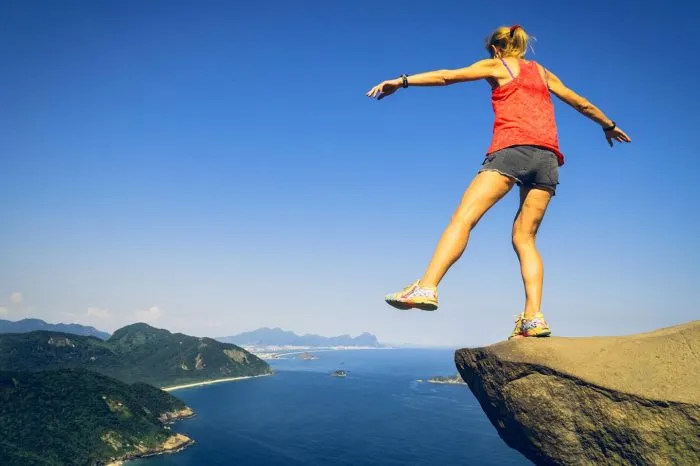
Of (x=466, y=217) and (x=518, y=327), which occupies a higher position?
(x=466, y=217)

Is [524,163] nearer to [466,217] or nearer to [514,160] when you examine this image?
[514,160]

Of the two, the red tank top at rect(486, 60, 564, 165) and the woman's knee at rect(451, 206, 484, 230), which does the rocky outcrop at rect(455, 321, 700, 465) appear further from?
the red tank top at rect(486, 60, 564, 165)

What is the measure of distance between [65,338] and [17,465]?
128 metres

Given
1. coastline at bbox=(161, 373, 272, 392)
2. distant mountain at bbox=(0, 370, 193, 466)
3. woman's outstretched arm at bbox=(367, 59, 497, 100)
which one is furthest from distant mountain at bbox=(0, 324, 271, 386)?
woman's outstretched arm at bbox=(367, 59, 497, 100)

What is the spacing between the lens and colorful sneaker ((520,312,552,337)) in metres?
3.81

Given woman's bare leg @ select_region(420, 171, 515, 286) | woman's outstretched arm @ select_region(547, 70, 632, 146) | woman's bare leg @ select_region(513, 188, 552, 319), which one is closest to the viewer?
woman's bare leg @ select_region(420, 171, 515, 286)

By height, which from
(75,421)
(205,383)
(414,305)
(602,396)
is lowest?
(205,383)

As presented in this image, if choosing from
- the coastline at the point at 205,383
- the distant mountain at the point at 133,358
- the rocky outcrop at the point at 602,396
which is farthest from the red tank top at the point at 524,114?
the distant mountain at the point at 133,358

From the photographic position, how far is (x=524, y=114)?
3695 millimetres

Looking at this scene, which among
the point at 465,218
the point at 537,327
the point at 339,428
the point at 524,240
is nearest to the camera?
the point at 465,218

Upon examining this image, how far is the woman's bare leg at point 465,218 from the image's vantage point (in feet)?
11.0

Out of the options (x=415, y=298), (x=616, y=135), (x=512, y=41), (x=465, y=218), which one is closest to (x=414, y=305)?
(x=415, y=298)

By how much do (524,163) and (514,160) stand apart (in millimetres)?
109

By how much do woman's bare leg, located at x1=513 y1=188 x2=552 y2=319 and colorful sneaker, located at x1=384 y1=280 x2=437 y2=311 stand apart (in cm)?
126
